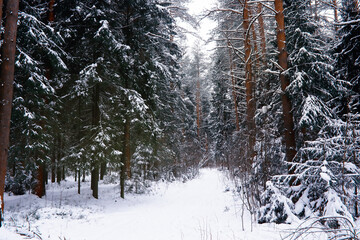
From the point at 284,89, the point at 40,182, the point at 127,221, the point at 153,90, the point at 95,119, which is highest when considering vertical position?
the point at 153,90

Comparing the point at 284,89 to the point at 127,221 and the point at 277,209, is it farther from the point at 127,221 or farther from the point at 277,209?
the point at 127,221

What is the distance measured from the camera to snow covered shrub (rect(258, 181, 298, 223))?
15.1 feet

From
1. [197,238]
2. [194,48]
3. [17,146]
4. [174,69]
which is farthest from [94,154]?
[194,48]

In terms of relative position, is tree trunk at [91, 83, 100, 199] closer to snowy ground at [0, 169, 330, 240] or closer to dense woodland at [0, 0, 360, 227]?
dense woodland at [0, 0, 360, 227]

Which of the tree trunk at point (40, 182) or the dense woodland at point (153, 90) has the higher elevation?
the dense woodland at point (153, 90)

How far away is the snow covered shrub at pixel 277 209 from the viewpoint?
4602 mm

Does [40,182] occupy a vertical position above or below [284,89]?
below

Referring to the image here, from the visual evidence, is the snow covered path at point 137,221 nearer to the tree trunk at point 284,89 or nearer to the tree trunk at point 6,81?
the tree trunk at point 6,81

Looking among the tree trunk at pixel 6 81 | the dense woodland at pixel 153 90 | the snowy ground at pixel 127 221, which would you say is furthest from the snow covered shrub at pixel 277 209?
the tree trunk at pixel 6 81

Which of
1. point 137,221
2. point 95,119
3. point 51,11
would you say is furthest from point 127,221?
point 51,11

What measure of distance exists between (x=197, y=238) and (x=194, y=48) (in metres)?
31.7

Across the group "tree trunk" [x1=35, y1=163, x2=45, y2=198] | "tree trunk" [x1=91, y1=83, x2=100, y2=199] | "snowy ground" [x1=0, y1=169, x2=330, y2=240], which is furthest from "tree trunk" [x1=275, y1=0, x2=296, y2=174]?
"tree trunk" [x1=35, y1=163, x2=45, y2=198]

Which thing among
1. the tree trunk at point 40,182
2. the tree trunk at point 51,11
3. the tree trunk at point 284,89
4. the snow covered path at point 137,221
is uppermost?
the tree trunk at point 51,11

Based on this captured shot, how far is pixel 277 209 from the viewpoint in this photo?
4754mm
